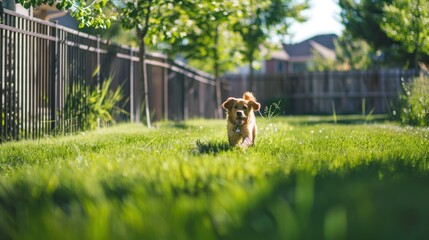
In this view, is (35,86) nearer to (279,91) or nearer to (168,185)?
(168,185)

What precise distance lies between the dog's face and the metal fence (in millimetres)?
3095

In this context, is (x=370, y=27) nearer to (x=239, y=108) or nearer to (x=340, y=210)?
(x=239, y=108)

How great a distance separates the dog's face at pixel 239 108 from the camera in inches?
236

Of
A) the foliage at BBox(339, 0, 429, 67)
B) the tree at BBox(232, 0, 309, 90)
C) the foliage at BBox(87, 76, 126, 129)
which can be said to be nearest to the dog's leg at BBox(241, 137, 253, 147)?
the foliage at BBox(87, 76, 126, 129)

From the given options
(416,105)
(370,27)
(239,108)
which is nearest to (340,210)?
(239,108)

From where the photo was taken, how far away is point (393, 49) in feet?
69.2

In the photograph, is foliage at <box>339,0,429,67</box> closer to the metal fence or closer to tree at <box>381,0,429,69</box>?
tree at <box>381,0,429,69</box>

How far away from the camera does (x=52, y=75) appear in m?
8.68

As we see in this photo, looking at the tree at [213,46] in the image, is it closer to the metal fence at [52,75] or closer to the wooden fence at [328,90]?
the metal fence at [52,75]

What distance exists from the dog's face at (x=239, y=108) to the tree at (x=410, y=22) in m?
9.65

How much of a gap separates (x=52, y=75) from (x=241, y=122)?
3.94 metres

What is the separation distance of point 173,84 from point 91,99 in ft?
19.4

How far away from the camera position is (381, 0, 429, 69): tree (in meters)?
14.4

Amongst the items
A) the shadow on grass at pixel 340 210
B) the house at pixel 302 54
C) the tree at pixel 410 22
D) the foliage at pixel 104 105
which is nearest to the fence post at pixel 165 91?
the foliage at pixel 104 105
